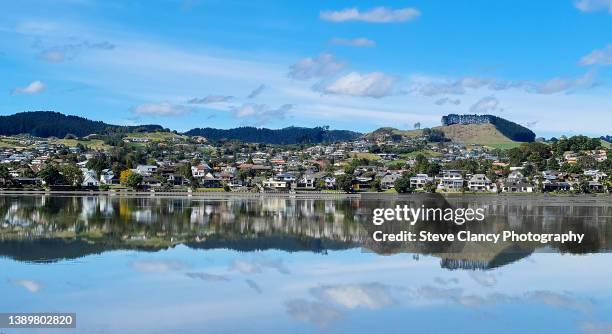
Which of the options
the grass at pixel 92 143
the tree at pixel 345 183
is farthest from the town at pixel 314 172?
the grass at pixel 92 143

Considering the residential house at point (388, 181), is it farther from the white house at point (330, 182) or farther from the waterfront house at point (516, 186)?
the waterfront house at point (516, 186)

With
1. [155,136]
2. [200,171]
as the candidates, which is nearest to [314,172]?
[200,171]

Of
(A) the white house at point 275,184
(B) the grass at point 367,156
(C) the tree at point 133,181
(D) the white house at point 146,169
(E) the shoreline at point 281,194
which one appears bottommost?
(E) the shoreline at point 281,194

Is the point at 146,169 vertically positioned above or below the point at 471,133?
below

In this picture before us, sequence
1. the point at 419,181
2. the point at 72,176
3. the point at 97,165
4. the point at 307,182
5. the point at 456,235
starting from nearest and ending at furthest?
the point at 456,235, the point at 72,176, the point at 419,181, the point at 307,182, the point at 97,165

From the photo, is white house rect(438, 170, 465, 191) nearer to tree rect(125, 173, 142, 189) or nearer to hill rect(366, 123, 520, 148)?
tree rect(125, 173, 142, 189)

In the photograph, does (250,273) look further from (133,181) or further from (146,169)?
(146,169)
